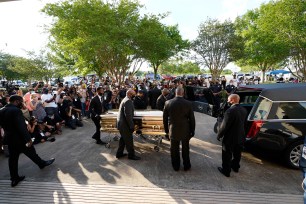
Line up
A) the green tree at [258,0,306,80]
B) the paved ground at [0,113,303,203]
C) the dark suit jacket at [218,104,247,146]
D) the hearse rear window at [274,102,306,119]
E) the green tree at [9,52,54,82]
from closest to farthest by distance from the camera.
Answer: the paved ground at [0,113,303,203] → the dark suit jacket at [218,104,247,146] → the hearse rear window at [274,102,306,119] → the green tree at [258,0,306,80] → the green tree at [9,52,54,82]

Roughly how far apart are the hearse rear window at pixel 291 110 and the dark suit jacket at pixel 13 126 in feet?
18.0

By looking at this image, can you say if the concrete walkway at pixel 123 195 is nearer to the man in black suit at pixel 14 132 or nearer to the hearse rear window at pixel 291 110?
the man in black suit at pixel 14 132

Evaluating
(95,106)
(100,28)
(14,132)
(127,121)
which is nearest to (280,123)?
(127,121)

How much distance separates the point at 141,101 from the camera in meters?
9.14

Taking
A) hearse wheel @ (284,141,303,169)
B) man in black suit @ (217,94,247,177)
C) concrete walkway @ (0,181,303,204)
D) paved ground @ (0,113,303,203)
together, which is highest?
man in black suit @ (217,94,247,177)

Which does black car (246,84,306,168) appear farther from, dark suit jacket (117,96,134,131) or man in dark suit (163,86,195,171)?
dark suit jacket (117,96,134,131)

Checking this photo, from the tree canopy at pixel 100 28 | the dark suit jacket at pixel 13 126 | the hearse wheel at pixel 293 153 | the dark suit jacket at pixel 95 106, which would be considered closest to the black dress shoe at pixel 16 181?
the dark suit jacket at pixel 13 126

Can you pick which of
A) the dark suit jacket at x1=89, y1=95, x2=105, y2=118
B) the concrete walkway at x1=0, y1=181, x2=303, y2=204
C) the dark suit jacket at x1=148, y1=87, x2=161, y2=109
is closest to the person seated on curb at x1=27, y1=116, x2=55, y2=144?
the dark suit jacket at x1=89, y1=95, x2=105, y2=118

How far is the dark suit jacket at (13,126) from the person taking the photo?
15.9 feet

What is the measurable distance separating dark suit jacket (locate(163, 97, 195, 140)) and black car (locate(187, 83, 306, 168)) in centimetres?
154

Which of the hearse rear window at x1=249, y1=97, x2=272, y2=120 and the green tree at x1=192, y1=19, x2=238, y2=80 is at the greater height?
the green tree at x1=192, y1=19, x2=238, y2=80

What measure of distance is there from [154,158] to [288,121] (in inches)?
131

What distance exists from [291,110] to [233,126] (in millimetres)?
1604

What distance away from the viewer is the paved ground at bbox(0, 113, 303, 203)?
4742 millimetres
